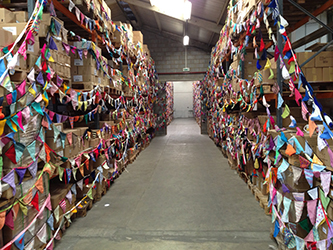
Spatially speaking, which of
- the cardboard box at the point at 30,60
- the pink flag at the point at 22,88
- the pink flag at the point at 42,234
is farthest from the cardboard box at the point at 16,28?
the pink flag at the point at 42,234

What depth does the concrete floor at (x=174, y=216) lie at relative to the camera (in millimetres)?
3568

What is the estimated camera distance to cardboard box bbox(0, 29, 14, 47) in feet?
8.67

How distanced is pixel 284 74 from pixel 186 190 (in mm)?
3532

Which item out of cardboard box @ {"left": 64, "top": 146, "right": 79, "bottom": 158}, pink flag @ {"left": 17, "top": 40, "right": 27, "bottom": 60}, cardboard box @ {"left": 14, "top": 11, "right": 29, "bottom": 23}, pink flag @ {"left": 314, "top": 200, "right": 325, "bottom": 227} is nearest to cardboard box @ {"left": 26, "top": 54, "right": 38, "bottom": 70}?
pink flag @ {"left": 17, "top": 40, "right": 27, "bottom": 60}

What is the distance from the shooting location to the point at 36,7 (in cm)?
309

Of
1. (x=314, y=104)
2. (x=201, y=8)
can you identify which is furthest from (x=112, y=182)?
(x=201, y=8)

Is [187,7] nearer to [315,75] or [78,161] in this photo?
[315,75]

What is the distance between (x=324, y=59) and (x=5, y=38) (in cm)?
453

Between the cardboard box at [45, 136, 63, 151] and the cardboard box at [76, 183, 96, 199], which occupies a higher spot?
the cardboard box at [45, 136, 63, 151]

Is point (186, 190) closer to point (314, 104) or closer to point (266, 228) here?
point (266, 228)

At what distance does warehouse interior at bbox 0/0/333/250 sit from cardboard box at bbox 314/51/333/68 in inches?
0.8

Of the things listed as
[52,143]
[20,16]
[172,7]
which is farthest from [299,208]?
[172,7]

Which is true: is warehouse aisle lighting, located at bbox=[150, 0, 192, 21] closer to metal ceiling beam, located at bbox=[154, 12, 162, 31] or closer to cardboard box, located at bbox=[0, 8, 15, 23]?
metal ceiling beam, located at bbox=[154, 12, 162, 31]

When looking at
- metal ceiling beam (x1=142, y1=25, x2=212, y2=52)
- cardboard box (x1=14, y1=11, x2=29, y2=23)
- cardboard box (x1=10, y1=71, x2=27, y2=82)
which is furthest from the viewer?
metal ceiling beam (x1=142, y1=25, x2=212, y2=52)
